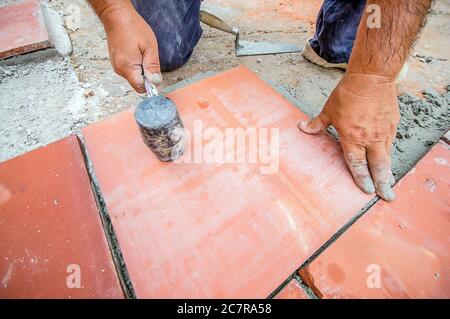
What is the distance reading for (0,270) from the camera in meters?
0.94

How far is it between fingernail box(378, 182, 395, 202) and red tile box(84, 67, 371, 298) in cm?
8

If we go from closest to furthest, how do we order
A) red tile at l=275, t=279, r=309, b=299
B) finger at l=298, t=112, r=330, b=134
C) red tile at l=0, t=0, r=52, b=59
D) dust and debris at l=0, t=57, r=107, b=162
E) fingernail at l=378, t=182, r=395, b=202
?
1. red tile at l=275, t=279, r=309, b=299
2. fingernail at l=378, t=182, r=395, b=202
3. finger at l=298, t=112, r=330, b=134
4. dust and debris at l=0, t=57, r=107, b=162
5. red tile at l=0, t=0, r=52, b=59

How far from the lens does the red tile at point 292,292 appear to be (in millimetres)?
904

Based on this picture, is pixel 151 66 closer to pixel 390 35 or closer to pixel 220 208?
pixel 220 208

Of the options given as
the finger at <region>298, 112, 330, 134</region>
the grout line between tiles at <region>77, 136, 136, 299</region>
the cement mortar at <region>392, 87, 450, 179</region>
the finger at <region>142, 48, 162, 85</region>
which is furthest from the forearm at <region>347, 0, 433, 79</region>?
the grout line between tiles at <region>77, 136, 136, 299</region>

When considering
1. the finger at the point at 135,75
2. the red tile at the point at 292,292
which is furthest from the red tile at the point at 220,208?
the finger at the point at 135,75

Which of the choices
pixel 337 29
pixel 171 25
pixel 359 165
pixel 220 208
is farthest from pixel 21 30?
pixel 359 165

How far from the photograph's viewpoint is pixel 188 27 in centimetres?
211

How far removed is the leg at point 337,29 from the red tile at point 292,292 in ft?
5.89

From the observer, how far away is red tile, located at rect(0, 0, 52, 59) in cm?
192

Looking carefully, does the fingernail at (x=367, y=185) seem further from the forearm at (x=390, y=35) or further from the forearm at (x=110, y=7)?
the forearm at (x=110, y=7)

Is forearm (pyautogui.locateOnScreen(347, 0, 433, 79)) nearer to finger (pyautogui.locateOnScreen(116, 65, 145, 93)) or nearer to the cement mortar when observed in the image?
the cement mortar

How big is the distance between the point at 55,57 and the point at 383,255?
8.38ft
